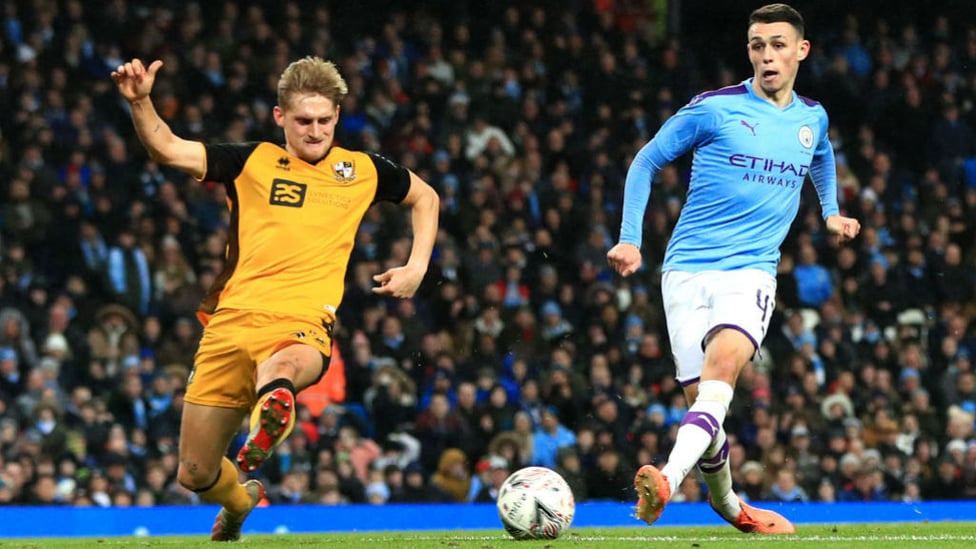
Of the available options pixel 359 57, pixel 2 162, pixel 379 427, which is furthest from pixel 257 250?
pixel 359 57

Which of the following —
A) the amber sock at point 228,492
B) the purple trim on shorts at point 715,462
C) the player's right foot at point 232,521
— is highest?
the purple trim on shorts at point 715,462

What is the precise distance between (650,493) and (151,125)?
263 centimetres

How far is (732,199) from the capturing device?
7.80 m

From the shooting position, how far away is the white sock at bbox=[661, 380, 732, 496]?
6.99 metres

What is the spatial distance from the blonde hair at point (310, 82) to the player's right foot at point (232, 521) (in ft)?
6.43

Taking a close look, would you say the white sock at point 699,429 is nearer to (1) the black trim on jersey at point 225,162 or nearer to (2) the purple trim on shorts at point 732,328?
(2) the purple trim on shorts at point 732,328

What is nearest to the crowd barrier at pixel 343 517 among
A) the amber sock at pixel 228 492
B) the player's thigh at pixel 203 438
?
the amber sock at pixel 228 492

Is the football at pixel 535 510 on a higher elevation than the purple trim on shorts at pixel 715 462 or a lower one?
lower

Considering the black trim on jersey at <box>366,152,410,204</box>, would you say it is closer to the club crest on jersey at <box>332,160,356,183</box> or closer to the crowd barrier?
the club crest on jersey at <box>332,160,356,183</box>

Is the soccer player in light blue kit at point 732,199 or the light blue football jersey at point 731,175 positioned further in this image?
the light blue football jersey at point 731,175

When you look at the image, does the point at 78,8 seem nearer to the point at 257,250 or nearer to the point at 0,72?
the point at 0,72

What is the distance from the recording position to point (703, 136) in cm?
784

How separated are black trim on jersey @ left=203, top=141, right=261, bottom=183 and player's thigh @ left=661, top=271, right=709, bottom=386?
7.04 ft

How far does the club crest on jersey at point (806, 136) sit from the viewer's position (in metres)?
7.93
